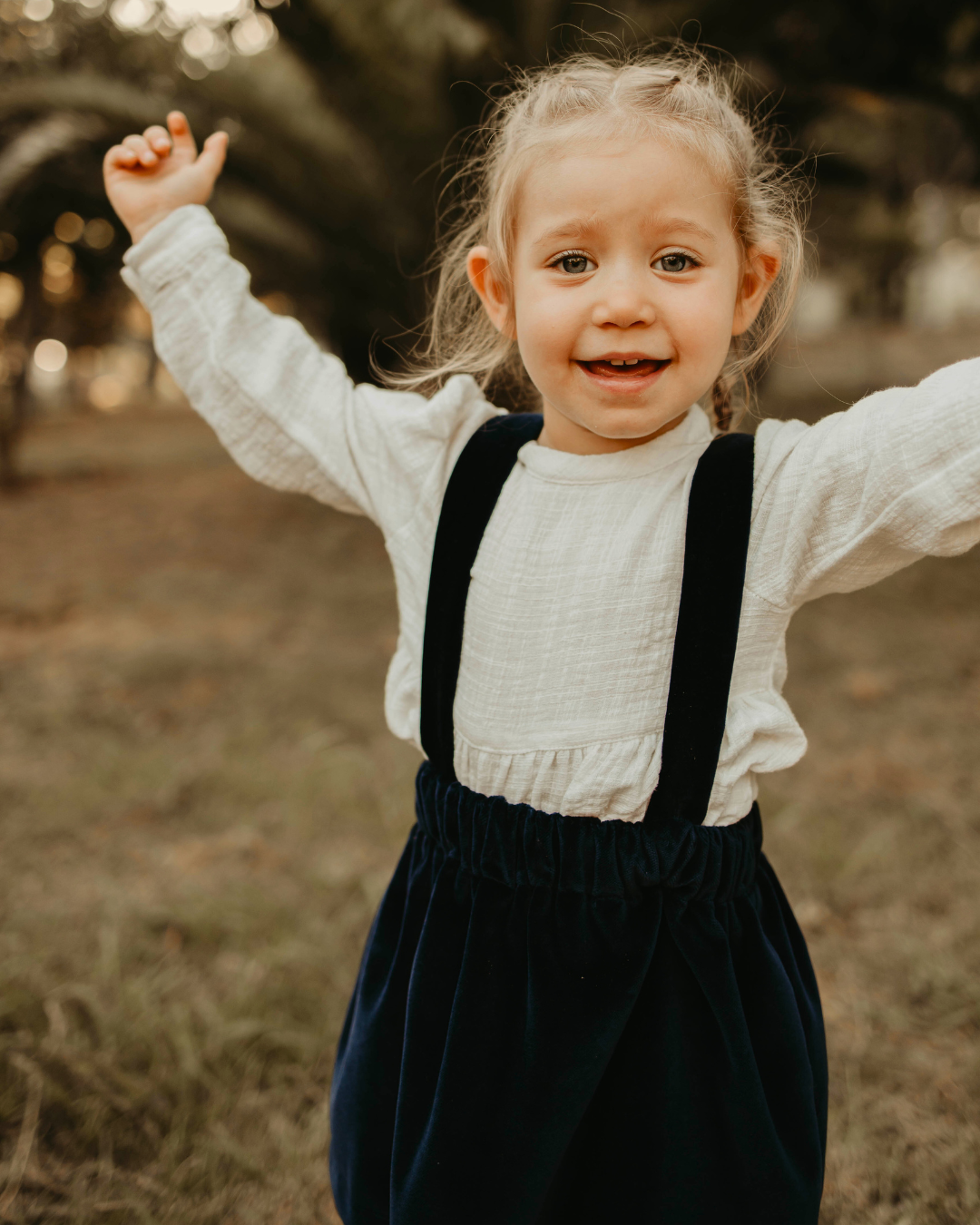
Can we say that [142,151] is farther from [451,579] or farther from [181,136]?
[451,579]

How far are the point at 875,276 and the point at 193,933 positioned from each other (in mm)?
Result: 13561

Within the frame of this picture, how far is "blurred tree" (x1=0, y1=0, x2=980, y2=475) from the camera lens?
12.7ft

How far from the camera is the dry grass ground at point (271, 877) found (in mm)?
1581

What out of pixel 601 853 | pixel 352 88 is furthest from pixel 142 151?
pixel 352 88

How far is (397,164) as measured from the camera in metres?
4.34

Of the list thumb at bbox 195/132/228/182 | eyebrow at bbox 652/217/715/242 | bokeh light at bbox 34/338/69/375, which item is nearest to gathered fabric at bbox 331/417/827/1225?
eyebrow at bbox 652/217/715/242

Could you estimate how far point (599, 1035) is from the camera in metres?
0.97

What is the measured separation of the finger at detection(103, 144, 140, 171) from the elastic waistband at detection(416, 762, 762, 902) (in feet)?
2.86

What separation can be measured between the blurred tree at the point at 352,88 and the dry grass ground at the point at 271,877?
165cm

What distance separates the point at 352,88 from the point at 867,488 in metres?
4.15

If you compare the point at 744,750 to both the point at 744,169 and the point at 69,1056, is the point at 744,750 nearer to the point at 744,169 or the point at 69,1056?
the point at 744,169

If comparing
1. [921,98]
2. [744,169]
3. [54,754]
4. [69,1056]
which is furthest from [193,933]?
[921,98]

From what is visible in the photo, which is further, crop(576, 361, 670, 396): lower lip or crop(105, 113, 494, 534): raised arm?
crop(105, 113, 494, 534): raised arm

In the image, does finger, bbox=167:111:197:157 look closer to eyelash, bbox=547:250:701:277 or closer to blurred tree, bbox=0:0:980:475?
eyelash, bbox=547:250:701:277
